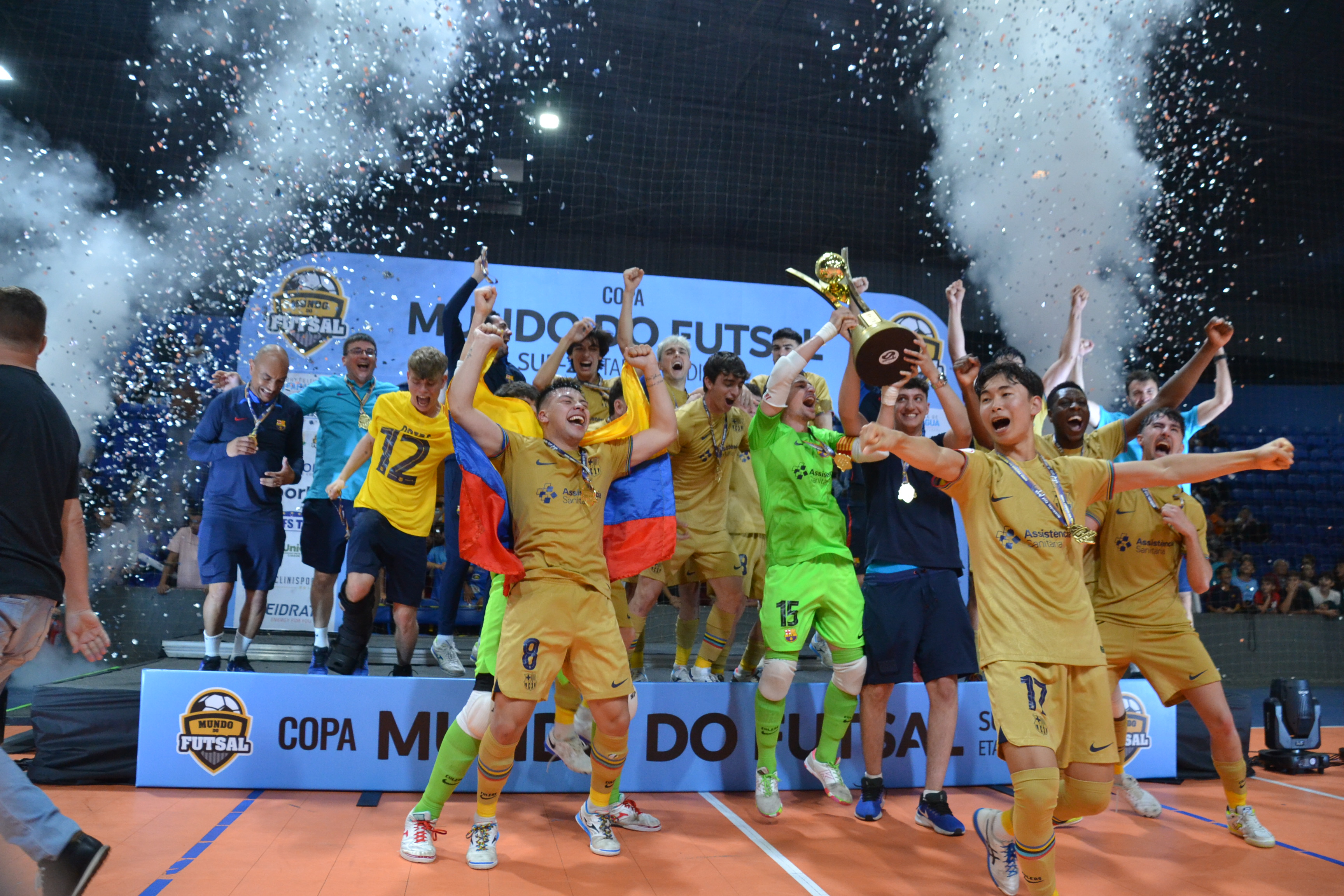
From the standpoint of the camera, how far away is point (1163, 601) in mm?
4059

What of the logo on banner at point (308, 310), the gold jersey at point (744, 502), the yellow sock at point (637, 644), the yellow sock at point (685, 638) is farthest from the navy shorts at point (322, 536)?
the logo on banner at point (308, 310)

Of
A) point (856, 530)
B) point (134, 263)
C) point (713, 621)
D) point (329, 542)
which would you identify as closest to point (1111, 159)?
point (856, 530)

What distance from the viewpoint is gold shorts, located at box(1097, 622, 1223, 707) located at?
13.0ft

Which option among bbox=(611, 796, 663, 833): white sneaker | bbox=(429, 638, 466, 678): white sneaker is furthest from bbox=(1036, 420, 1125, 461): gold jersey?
bbox=(429, 638, 466, 678): white sneaker

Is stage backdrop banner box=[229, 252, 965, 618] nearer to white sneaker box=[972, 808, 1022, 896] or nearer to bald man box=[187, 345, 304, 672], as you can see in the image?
bald man box=[187, 345, 304, 672]

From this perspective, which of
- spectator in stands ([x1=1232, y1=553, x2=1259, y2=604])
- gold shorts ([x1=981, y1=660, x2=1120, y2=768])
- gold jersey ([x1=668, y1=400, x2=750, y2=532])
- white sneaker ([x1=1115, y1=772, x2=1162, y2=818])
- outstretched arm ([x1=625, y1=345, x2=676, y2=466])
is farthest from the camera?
spectator in stands ([x1=1232, y1=553, x2=1259, y2=604])

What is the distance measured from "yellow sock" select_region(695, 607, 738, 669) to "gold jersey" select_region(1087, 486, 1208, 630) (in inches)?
75.9

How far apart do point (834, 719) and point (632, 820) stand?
3.57 feet

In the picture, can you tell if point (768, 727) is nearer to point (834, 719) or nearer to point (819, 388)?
point (834, 719)

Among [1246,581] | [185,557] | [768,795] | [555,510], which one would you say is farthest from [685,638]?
[1246,581]

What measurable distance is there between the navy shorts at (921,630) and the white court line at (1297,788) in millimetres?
2380

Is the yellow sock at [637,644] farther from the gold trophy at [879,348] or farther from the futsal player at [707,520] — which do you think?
the gold trophy at [879,348]

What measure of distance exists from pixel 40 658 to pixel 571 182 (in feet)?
24.7

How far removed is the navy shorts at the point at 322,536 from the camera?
539cm
